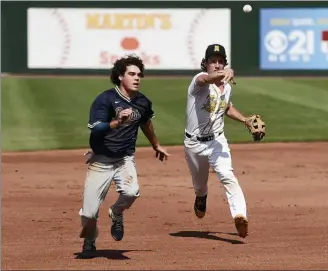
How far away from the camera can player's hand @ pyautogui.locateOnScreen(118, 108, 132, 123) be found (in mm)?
8773

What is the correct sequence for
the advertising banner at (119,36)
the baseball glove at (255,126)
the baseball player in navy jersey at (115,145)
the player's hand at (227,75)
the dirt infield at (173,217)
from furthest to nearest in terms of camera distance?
the advertising banner at (119,36) < the baseball glove at (255,126) < the player's hand at (227,75) < the baseball player in navy jersey at (115,145) < the dirt infield at (173,217)

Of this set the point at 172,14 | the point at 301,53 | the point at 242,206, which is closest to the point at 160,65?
the point at 172,14

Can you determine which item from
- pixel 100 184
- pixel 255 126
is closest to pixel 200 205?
pixel 255 126

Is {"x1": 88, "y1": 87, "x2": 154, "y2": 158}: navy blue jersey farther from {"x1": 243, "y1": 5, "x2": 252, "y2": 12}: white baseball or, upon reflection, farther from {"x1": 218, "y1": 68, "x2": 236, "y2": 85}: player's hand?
{"x1": 243, "y1": 5, "x2": 252, "y2": 12}: white baseball

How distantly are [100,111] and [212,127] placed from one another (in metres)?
1.87

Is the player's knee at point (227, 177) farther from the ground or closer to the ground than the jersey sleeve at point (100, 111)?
closer to the ground

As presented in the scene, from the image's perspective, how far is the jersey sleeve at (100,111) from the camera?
9156mm

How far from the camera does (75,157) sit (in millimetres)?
18969

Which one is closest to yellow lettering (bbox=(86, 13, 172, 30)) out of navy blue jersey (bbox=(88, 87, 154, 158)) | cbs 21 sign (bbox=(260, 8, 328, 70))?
cbs 21 sign (bbox=(260, 8, 328, 70))

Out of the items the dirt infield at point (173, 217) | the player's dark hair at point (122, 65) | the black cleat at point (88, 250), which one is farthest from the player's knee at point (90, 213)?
the player's dark hair at point (122, 65)

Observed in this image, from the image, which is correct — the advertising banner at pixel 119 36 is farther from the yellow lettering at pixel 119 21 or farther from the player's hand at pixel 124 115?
the player's hand at pixel 124 115

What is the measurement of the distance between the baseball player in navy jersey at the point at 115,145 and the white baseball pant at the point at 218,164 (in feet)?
4.45

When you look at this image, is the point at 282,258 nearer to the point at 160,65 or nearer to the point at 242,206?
the point at 242,206

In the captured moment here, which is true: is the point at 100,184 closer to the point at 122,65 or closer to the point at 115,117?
the point at 115,117
